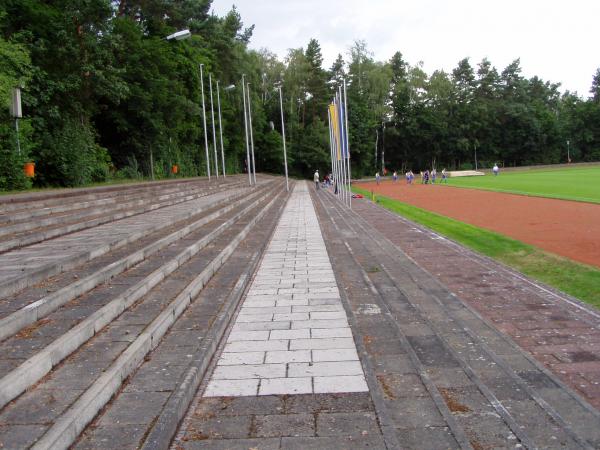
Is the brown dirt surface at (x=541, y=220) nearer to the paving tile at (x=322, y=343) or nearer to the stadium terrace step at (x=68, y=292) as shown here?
the paving tile at (x=322, y=343)

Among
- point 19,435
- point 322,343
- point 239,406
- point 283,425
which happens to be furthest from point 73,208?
point 283,425

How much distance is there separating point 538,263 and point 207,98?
41233mm

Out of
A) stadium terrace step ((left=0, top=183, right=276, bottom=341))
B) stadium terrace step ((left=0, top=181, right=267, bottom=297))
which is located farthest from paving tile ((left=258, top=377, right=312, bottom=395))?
stadium terrace step ((left=0, top=181, right=267, bottom=297))

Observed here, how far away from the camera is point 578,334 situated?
573cm

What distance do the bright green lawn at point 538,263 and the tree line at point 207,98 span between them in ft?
48.1

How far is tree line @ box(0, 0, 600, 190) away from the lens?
22.9 metres

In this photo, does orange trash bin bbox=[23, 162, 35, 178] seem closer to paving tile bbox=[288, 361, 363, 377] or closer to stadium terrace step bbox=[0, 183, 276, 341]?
stadium terrace step bbox=[0, 183, 276, 341]

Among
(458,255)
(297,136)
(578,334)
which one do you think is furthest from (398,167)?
(578,334)

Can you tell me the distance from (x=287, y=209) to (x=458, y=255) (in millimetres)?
11303

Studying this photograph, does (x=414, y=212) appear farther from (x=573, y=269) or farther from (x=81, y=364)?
(x=81, y=364)

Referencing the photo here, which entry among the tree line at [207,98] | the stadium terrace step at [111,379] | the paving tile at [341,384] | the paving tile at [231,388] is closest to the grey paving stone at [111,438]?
the stadium terrace step at [111,379]

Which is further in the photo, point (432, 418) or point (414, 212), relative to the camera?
point (414, 212)

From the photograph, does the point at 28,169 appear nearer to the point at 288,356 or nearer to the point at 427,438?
the point at 288,356

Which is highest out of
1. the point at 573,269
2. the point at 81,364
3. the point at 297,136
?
the point at 297,136
